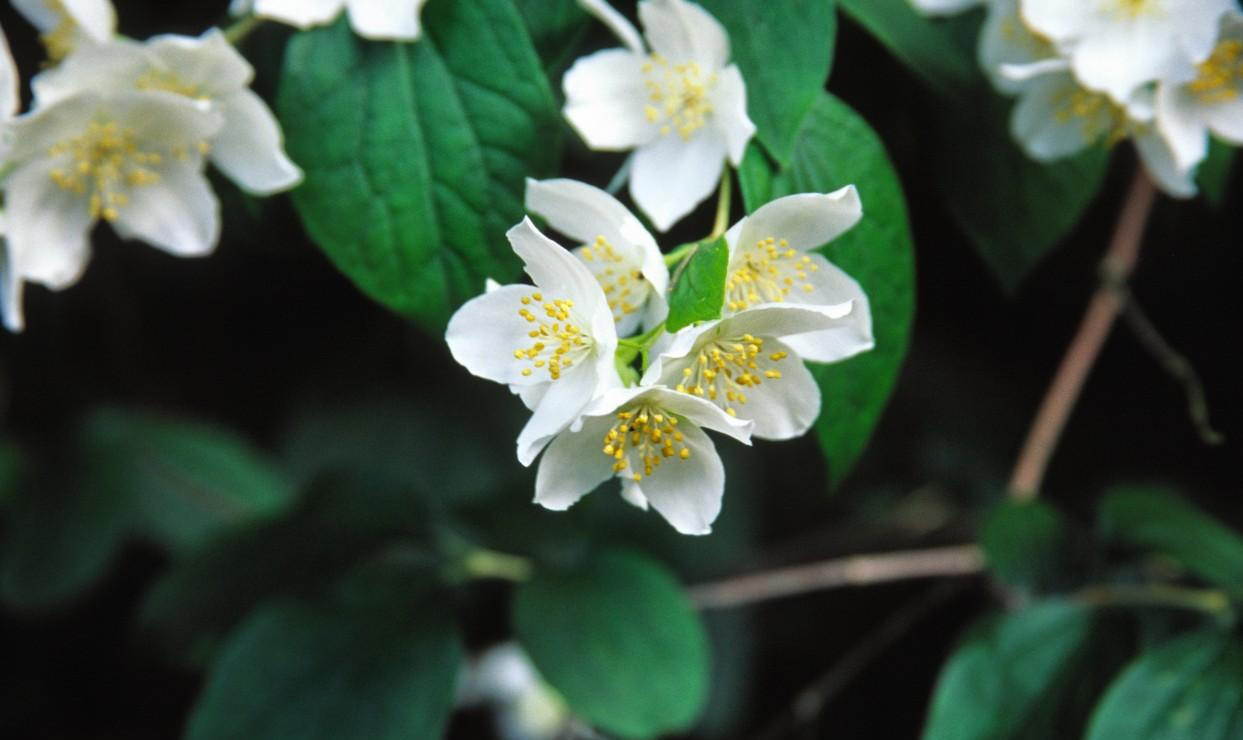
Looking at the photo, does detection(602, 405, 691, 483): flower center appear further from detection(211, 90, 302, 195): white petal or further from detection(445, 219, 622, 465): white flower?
detection(211, 90, 302, 195): white petal

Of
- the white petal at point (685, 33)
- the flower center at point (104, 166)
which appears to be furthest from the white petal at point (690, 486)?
the flower center at point (104, 166)

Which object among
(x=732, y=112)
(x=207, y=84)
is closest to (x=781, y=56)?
(x=732, y=112)

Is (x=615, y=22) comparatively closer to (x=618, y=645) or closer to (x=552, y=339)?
(x=552, y=339)

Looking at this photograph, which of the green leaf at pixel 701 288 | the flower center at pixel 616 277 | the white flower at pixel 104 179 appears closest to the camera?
the green leaf at pixel 701 288

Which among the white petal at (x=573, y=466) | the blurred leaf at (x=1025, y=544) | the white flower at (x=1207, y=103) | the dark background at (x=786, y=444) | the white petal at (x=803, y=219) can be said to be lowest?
the dark background at (x=786, y=444)

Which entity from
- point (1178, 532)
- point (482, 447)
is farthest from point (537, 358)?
point (482, 447)

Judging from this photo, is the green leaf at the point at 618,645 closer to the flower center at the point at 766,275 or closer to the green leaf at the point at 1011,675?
the green leaf at the point at 1011,675
